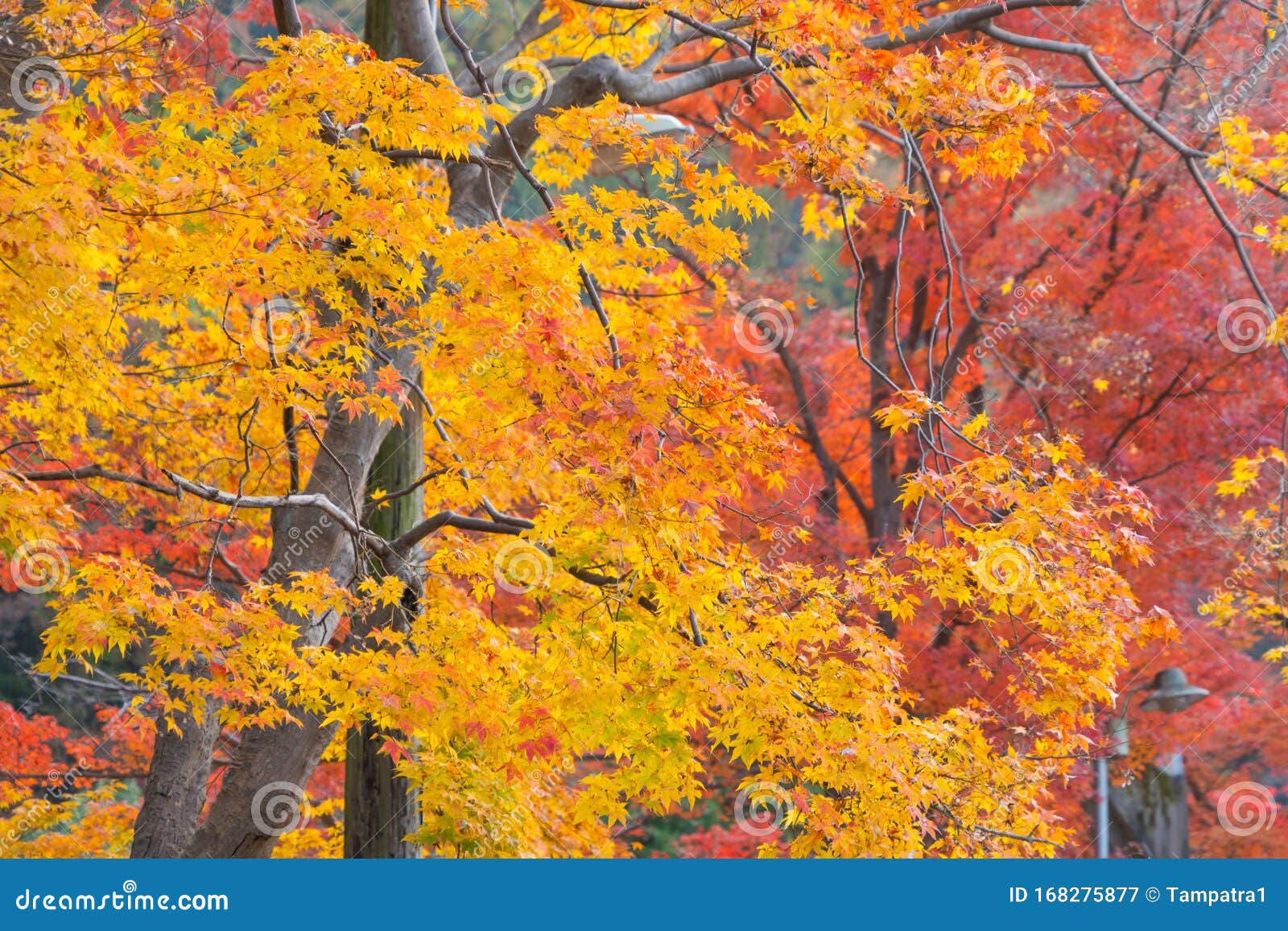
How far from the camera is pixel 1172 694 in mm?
8586

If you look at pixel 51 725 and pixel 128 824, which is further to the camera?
pixel 51 725

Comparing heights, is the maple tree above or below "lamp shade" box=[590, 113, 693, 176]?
below

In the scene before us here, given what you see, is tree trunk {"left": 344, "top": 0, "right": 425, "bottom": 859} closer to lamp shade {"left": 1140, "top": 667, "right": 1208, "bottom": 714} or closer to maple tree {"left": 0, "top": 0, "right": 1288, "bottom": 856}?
maple tree {"left": 0, "top": 0, "right": 1288, "bottom": 856}

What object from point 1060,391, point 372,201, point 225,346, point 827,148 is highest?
point 1060,391

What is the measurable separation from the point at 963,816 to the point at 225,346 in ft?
18.5

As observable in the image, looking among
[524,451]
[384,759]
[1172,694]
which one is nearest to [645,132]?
[524,451]

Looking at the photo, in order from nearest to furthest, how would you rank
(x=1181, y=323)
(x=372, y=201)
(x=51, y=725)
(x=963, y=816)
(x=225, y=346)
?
1. (x=372, y=201)
2. (x=963, y=816)
3. (x=225, y=346)
4. (x=51, y=725)
5. (x=1181, y=323)

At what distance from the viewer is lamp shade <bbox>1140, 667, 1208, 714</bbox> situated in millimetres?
8570

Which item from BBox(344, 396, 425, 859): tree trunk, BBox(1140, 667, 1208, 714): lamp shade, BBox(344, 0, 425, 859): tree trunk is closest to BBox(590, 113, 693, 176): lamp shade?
BBox(344, 0, 425, 859): tree trunk

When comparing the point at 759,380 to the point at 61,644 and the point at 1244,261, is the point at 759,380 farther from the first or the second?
the point at 61,644

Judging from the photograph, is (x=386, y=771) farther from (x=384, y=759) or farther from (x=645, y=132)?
(x=645, y=132)

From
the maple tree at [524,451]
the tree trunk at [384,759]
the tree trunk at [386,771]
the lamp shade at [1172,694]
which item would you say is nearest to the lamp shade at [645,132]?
the maple tree at [524,451]

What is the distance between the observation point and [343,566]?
22.3 ft

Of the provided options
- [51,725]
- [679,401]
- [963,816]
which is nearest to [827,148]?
[679,401]
